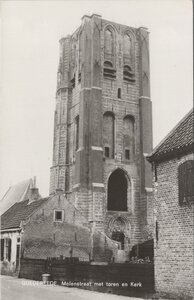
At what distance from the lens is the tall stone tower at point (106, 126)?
108ft

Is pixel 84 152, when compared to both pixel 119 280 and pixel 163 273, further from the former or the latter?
pixel 163 273

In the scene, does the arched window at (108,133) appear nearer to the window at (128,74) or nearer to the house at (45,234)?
the window at (128,74)

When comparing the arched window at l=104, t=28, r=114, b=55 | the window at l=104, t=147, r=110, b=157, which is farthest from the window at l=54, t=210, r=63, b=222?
the arched window at l=104, t=28, r=114, b=55

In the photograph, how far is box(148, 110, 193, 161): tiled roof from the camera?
1403 centimetres

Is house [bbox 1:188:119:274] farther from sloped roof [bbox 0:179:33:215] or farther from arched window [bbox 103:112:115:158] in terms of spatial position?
arched window [bbox 103:112:115:158]

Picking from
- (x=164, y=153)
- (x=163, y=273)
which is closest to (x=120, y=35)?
(x=164, y=153)

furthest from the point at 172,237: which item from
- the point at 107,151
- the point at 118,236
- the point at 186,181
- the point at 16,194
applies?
the point at 16,194

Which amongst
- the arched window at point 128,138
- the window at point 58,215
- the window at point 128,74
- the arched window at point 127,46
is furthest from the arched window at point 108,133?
the window at point 58,215

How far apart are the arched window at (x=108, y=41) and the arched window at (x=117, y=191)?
10.4 meters

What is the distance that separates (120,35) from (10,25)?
2714cm

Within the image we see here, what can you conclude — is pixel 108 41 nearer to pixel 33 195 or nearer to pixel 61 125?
pixel 61 125

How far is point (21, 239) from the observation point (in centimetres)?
2311

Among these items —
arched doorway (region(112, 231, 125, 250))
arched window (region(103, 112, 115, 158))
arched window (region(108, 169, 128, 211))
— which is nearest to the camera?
arched doorway (region(112, 231, 125, 250))

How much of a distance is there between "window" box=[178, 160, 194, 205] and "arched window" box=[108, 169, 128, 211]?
20.9 metres
